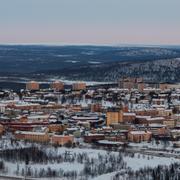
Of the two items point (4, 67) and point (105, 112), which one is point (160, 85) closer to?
point (105, 112)

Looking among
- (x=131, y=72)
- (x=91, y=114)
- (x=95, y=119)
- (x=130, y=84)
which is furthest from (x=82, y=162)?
(x=131, y=72)

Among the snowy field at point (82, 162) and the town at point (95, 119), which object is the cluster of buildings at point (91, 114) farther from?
the snowy field at point (82, 162)

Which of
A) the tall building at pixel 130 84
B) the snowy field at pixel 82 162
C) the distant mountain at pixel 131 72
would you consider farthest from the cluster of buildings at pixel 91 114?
the distant mountain at pixel 131 72

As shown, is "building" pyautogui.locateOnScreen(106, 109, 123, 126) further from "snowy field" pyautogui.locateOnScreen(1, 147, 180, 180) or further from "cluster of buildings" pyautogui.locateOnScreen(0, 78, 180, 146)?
"snowy field" pyautogui.locateOnScreen(1, 147, 180, 180)

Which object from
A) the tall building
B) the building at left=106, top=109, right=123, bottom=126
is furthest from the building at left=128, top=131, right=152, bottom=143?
the tall building

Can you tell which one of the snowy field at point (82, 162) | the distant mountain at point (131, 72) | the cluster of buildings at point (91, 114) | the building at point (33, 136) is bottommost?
the distant mountain at point (131, 72)

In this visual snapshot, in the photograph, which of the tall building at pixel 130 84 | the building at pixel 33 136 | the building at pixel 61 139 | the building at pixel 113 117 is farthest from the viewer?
the tall building at pixel 130 84

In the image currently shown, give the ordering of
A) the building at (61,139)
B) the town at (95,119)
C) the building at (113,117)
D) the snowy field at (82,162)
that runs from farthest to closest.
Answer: the building at (113,117), the town at (95,119), the building at (61,139), the snowy field at (82,162)

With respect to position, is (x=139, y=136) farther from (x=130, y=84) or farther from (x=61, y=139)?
(x=130, y=84)

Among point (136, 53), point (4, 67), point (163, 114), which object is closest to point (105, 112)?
point (163, 114)
